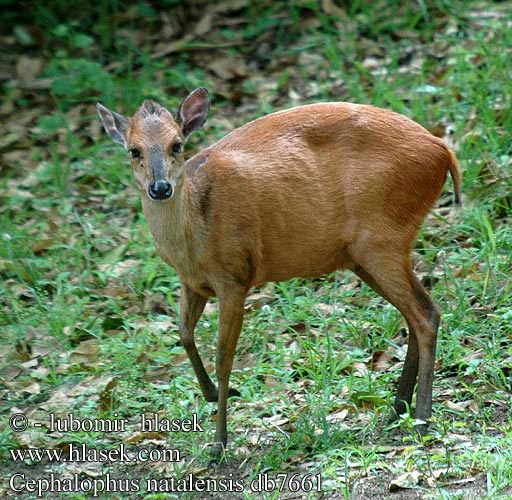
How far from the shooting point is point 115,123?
575 cm

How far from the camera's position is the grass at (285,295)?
5500 mm

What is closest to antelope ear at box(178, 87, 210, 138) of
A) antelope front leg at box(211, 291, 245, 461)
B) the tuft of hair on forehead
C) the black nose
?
the tuft of hair on forehead

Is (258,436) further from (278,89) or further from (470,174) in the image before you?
(278,89)

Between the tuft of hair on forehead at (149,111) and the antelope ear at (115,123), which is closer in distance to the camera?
the tuft of hair on forehead at (149,111)

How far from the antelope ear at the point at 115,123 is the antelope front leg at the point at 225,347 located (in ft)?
3.27

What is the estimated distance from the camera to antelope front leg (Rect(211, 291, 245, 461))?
550 cm

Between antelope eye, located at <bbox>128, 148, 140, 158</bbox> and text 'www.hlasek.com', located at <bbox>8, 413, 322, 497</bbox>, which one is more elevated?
antelope eye, located at <bbox>128, 148, 140, 158</bbox>

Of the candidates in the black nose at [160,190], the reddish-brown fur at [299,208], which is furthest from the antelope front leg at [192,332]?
the black nose at [160,190]

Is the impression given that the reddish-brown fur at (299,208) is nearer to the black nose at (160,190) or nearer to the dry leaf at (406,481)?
the black nose at (160,190)

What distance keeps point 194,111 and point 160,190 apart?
0.72 meters

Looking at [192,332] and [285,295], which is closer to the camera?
[192,332]

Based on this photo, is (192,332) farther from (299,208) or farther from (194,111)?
(194,111)

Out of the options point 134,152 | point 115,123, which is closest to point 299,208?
point 134,152

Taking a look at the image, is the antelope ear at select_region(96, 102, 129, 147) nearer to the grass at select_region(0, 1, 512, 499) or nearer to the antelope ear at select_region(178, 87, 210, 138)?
the antelope ear at select_region(178, 87, 210, 138)
